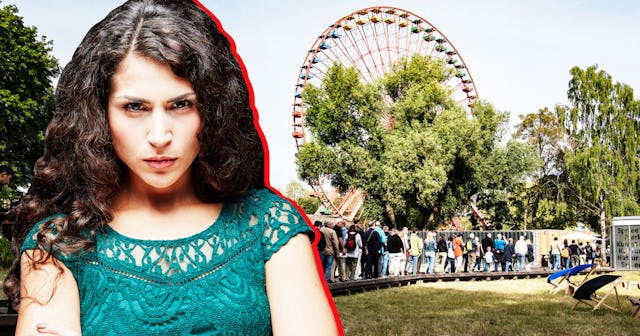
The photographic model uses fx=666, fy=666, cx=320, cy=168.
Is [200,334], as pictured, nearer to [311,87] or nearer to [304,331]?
[304,331]

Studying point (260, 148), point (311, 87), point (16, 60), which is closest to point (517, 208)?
point (311, 87)

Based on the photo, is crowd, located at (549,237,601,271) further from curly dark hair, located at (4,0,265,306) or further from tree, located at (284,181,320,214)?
tree, located at (284,181,320,214)

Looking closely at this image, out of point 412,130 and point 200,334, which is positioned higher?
point 412,130

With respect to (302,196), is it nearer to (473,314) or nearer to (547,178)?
(547,178)

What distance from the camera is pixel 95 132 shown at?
118 cm

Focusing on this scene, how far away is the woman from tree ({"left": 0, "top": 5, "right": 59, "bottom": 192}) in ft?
81.8

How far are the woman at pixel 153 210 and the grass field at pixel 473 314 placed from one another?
7.84 meters

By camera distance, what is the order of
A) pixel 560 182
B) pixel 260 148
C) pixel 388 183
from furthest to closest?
pixel 560 182 < pixel 388 183 < pixel 260 148

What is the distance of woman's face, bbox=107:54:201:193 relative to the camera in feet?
3.76

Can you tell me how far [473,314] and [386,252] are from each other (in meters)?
7.19

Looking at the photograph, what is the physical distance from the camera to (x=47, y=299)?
1.13 m

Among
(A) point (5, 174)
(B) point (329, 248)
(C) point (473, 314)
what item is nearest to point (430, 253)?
(B) point (329, 248)

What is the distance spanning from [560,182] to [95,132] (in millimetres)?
45027

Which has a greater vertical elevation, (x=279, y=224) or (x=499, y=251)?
(x=499, y=251)
